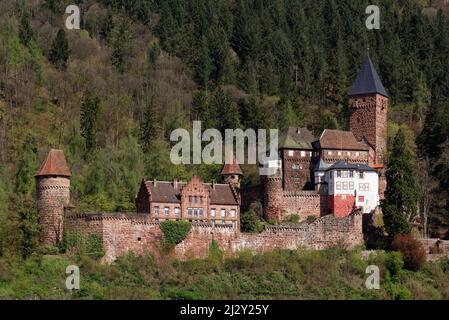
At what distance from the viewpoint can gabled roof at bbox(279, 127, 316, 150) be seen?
79.6 metres

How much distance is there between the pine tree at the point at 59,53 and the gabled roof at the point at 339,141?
91.4 ft

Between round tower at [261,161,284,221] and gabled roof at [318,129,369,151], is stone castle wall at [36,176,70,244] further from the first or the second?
gabled roof at [318,129,369,151]

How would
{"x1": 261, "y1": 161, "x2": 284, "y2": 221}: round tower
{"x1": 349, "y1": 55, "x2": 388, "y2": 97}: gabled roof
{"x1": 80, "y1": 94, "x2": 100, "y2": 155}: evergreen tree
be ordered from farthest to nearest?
{"x1": 349, "y1": 55, "x2": 388, "y2": 97}: gabled roof, {"x1": 80, "y1": 94, "x2": 100, "y2": 155}: evergreen tree, {"x1": 261, "y1": 161, "x2": 284, "y2": 221}: round tower

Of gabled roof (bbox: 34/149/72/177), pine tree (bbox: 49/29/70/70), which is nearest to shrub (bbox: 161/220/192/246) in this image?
gabled roof (bbox: 34/149/72/177)

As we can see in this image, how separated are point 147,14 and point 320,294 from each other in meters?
50.4

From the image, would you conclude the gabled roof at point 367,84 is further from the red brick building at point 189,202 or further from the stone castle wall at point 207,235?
the red brick building at point 189,202

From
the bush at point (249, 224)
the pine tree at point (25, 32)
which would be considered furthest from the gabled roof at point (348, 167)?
the pine tree at point (25, 32)

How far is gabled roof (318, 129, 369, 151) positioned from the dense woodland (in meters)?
3.73

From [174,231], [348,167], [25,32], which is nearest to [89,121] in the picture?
[25,32]

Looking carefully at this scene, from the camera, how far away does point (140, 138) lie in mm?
87562

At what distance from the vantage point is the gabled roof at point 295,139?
7956 cm

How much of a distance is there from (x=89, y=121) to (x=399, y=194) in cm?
2605

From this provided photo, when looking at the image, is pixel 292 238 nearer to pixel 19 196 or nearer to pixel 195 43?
pixel 19 196

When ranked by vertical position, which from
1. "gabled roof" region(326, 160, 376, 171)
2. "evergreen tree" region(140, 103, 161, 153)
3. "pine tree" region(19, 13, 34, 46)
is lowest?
"gabled roof" region(326, 160, 376, 171)
